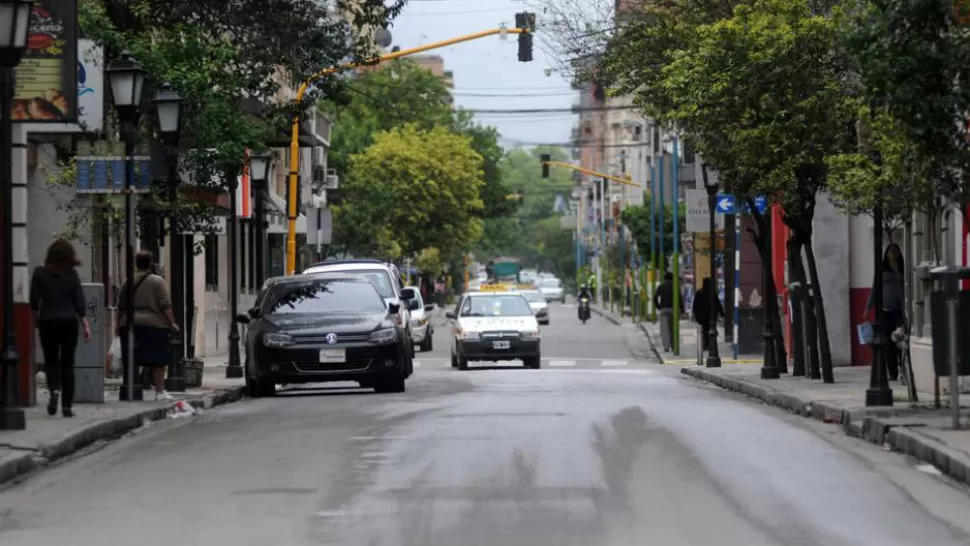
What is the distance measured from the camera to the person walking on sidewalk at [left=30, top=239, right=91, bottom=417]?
67.7ft

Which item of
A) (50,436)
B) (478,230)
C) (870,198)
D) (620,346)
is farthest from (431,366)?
(478,230)

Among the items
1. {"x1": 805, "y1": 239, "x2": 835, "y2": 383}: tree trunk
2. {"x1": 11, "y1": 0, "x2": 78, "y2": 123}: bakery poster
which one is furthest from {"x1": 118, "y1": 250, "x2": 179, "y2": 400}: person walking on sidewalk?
{"x1": 805, "y1": 239, "x2": 835, "y2": 383}: tree trunk

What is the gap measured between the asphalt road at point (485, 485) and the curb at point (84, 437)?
237mm

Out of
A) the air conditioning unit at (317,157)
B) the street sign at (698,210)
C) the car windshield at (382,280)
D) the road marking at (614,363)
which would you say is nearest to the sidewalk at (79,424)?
the car windshield at (382,280)

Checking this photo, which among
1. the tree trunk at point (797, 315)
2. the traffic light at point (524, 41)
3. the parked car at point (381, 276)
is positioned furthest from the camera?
the traffic light at point (524, 41)

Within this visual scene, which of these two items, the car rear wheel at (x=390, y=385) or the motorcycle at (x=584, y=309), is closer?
the car rear wheel at (x=390, y=385)

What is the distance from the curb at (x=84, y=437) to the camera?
51.1 ft

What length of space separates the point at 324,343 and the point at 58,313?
6560mm

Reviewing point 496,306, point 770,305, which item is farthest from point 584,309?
point 770,305

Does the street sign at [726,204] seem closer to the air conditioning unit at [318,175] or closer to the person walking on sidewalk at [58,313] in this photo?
the person walking on sidewalk at [58,313]

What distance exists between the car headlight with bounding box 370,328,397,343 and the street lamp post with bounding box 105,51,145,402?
358cm

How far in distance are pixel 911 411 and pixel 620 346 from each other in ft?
133

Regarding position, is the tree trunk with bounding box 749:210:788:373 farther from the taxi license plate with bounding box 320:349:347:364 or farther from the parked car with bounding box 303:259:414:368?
the taxi license plate with bounding box 320:349:347:364

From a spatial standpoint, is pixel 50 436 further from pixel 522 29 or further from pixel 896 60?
pixel 522 29
